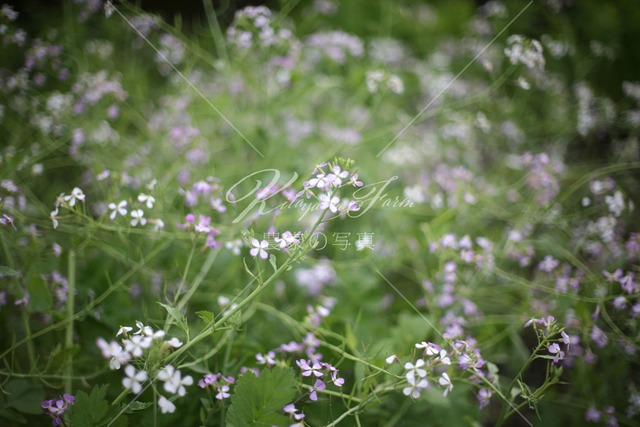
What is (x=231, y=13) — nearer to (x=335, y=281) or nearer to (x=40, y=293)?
(x=335, y=281)

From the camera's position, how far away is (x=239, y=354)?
4.49 ft

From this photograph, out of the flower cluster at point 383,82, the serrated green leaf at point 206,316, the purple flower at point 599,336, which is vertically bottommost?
the purple flower at point 599,336

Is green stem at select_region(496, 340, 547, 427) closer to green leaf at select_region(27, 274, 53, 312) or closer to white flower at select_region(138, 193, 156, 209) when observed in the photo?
white flower at select_region(138, 193, 156, 209)

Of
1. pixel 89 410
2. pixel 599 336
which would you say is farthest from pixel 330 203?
pixel 599 336

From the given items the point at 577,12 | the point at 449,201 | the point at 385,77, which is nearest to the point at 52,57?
the point at 385,77

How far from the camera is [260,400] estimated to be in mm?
1034

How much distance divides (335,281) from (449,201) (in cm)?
68

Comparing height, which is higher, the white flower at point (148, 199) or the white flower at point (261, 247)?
the white flower at point (148, 199)

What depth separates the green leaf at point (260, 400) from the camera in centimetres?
102

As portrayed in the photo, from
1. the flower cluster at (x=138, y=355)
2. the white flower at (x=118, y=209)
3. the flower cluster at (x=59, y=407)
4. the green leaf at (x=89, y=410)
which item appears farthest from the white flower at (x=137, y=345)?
the white flower at (x=118, y=209)

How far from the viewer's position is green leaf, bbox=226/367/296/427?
1.02 meters

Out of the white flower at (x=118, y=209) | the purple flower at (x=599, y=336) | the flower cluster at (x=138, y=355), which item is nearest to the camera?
the flower cluster at (x=138, y=355)

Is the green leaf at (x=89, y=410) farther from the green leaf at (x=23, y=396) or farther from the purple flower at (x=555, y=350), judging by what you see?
the purple flower at (x=555, y=350)

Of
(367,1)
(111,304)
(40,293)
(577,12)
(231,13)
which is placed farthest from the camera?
(367,1)
